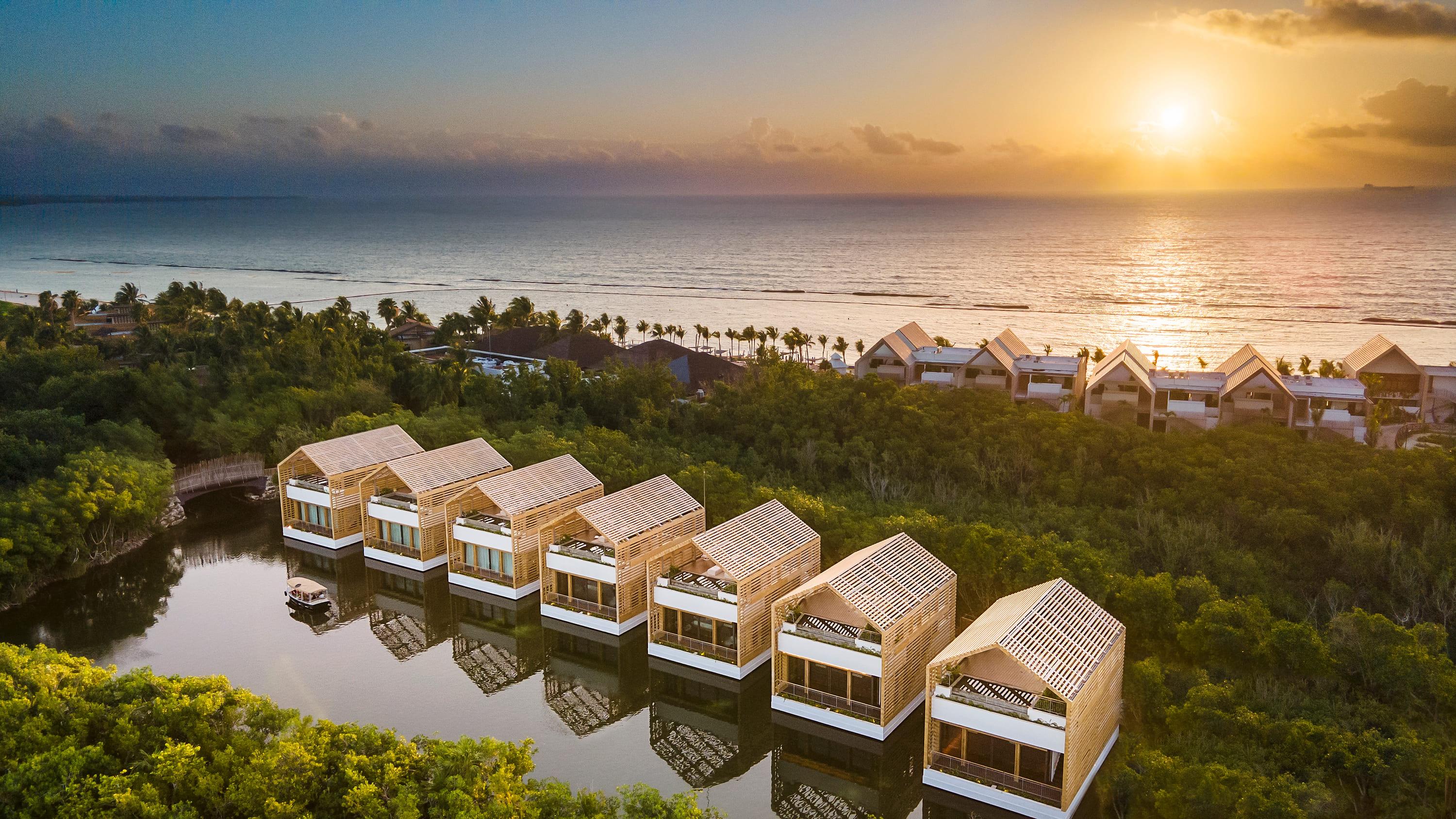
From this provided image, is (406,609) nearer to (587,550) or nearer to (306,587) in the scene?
(306,587)

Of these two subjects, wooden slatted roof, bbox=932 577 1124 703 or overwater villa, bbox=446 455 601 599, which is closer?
wooden slatted roof, bbox=932 577 1124 703

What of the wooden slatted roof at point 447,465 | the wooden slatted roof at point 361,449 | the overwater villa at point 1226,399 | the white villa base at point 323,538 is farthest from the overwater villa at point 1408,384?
the white villa base at point 323,538

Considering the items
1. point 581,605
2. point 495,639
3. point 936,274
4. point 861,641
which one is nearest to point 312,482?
point 495,639

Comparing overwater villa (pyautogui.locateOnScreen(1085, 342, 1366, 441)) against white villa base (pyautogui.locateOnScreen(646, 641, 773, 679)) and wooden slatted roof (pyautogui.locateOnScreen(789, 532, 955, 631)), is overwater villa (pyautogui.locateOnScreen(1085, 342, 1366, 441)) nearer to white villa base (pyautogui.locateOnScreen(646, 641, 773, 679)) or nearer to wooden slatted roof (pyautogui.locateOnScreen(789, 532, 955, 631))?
wooden slatted roof (pyautogui.locateOnScreen(789, 532, 955, 631))

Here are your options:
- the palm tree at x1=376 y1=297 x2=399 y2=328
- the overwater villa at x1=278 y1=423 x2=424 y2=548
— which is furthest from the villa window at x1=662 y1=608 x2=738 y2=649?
the palm tree at x1=376 y1=297 x2=399 y2=328

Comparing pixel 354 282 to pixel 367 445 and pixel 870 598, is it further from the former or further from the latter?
pixel 870 598

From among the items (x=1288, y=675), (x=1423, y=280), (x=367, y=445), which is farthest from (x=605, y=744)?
(x=1423, y=280)
